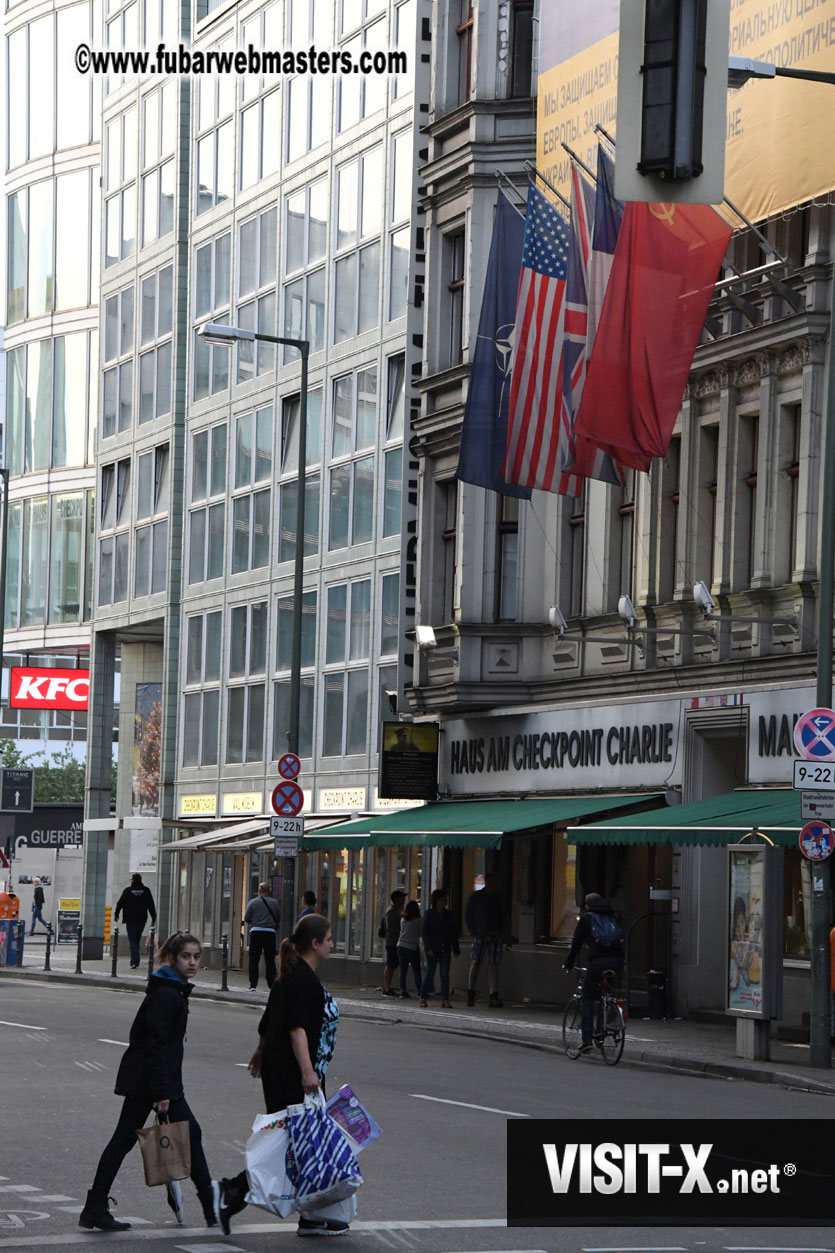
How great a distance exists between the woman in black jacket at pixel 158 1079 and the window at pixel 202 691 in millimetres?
40223

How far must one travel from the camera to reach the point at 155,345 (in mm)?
55719

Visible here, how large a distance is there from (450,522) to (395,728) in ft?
12.0

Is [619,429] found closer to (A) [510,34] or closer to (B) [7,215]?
(A) [510,34]

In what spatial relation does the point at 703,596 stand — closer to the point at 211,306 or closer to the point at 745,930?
the point at 745,930

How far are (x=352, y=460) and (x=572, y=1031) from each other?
21.4 metres

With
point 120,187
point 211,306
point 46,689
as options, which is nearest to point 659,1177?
point 211,306

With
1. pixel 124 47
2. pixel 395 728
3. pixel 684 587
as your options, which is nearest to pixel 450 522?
pixel 395 728

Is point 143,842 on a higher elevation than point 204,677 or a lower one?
lower

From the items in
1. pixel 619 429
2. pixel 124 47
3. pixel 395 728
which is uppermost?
pixel 124 47

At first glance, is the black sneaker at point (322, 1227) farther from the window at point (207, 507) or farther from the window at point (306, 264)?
the window at point (207, 507)

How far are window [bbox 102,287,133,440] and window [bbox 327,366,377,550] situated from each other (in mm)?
13086

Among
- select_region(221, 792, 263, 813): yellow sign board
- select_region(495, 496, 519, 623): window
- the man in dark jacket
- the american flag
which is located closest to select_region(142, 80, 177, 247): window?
select_region(221, 792, 263, 813): yellow sign board

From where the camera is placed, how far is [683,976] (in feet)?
102

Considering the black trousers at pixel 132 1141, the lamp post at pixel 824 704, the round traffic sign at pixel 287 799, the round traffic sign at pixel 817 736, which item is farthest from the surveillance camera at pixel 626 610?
the black trousers at pixel 132 1141
